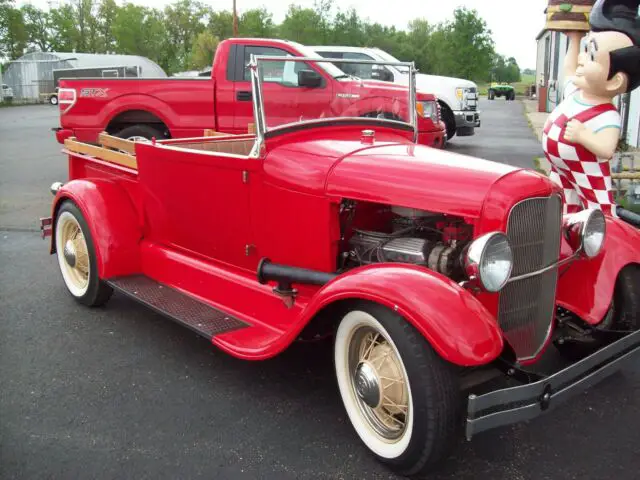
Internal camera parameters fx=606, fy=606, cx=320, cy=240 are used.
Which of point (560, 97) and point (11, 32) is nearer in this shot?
point (560, 97)

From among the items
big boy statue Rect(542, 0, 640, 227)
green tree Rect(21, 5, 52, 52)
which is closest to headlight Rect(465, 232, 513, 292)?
big boy statue Rect(542, 0, 640, 227)

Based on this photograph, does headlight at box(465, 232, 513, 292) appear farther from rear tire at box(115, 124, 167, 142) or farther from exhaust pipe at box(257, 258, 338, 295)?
rear tire at box(115, 124, 167, 142)

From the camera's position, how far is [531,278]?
2746 mm

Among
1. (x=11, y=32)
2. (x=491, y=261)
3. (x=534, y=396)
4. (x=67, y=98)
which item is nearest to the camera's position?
(x=534, y=396)

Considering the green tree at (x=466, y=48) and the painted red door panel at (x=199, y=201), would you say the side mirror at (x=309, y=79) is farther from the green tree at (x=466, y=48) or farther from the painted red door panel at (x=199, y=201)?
the green tree at (x=466, y=48)

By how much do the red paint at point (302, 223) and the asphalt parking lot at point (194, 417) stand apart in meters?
0.34

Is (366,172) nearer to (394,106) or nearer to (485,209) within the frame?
(485,209)

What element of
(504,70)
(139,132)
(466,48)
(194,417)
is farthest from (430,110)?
(504,70)

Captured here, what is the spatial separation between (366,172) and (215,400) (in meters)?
1.41

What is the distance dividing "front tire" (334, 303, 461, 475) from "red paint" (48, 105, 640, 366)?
0.11 meters

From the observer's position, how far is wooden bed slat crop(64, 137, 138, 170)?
4324mm

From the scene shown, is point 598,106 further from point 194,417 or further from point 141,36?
point 141,36

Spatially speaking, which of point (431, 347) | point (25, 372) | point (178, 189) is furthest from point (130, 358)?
point (431, 347)

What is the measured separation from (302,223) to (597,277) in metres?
1.52
